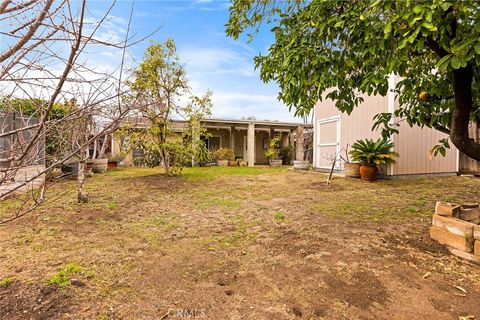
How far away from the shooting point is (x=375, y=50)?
2346mm

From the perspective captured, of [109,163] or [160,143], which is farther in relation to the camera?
[109,163]

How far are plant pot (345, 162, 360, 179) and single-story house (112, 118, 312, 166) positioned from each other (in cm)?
754

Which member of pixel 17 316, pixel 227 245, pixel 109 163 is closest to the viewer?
pixel 17 316

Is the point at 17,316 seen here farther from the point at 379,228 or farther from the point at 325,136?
the point at 325,136

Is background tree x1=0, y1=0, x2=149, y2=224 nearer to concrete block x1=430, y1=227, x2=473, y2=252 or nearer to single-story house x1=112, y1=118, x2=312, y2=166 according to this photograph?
concrete block x1=430, y1=227, x2=473, y2=252

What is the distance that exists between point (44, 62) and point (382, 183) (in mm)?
8083

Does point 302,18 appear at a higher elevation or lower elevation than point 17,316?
higher

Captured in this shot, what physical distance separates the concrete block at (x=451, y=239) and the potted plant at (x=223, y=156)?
12547mm

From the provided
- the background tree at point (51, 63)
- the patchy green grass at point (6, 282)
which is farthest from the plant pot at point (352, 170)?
the patchy green grass at point (6, 282)

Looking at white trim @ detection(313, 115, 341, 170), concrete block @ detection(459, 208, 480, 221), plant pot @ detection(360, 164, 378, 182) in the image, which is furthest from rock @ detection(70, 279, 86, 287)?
white trim @ detection(313, 115, 341, 170)

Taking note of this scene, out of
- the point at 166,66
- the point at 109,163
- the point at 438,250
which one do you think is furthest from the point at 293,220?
the point at 109,163

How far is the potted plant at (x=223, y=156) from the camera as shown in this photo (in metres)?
15.1

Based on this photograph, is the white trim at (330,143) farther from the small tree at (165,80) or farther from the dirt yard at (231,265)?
the small tree at (165,80)

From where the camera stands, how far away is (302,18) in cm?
273
